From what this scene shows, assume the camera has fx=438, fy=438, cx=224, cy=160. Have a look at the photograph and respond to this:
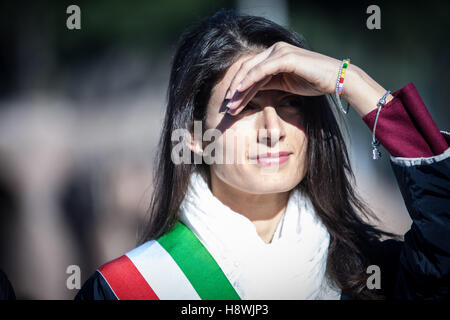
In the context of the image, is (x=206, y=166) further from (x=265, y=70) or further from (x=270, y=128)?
(x=265, y=70)

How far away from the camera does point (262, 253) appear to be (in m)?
1.50

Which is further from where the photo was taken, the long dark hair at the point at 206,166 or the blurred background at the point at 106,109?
the blurred background at the point at 106,109

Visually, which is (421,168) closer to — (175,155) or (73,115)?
(175,155)

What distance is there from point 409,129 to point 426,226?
0.27m

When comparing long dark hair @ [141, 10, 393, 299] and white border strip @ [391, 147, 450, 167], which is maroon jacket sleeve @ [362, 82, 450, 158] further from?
long dark hair @ [141, 10, 393, 299]

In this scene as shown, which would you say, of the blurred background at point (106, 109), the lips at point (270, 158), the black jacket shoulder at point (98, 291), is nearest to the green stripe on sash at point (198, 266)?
the black jacket shoulder at point (98, 291)

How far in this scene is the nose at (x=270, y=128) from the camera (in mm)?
1375

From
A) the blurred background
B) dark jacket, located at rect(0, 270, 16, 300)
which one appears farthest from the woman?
the blurred background

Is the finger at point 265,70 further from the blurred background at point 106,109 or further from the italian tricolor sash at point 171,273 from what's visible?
the blurred background at point 106,109

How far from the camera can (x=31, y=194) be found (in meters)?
3.93

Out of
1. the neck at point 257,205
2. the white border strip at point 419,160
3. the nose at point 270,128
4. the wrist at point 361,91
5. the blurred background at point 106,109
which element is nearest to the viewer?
the white border strip at point 419,160

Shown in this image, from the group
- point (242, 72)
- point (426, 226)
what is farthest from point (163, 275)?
point (426, 226)
